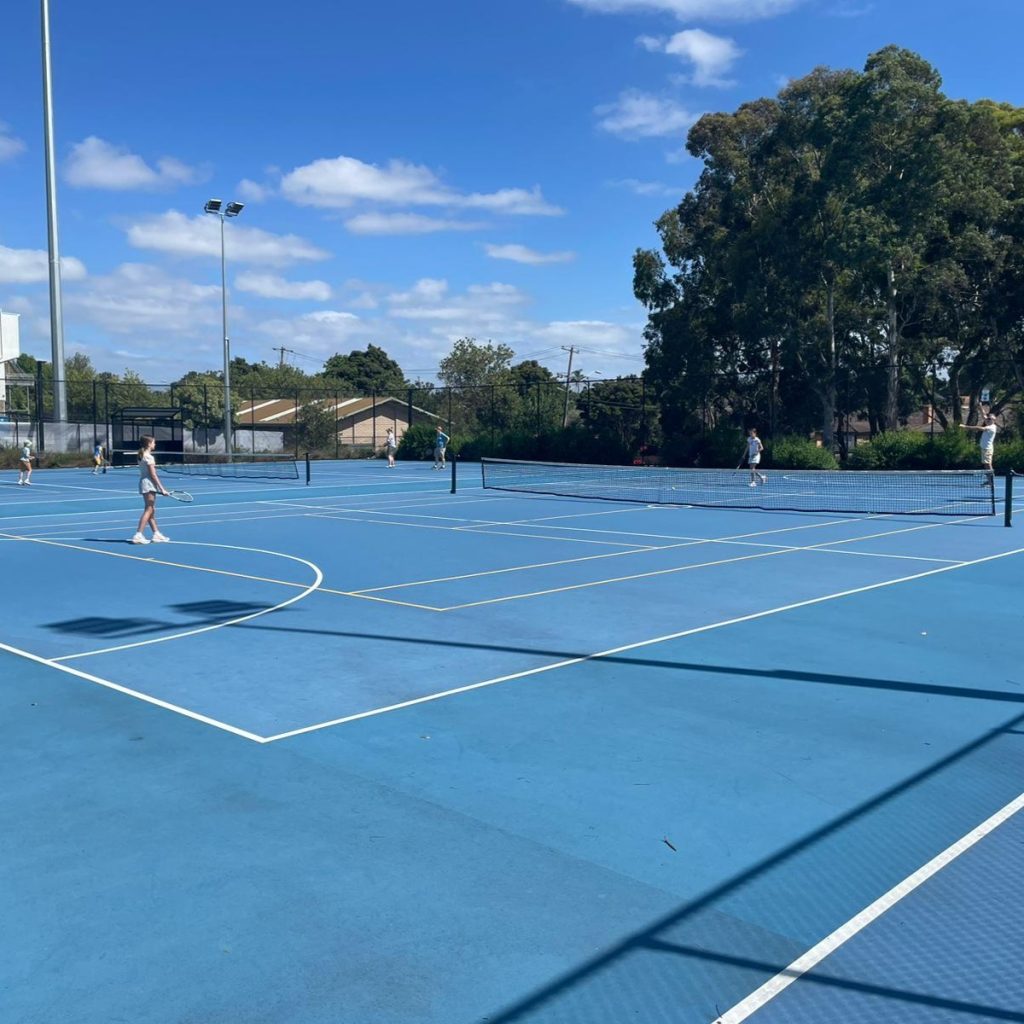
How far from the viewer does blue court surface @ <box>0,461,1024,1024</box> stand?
3.75 metres

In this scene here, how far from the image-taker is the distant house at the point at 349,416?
194 ft

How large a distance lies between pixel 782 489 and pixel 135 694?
2472 cm

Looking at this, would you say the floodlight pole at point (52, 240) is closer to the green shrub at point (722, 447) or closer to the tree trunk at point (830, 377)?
the green shrub at point (722, 447)

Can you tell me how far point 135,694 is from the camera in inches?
296

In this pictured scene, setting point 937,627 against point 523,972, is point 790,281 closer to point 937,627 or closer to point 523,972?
point 937,627

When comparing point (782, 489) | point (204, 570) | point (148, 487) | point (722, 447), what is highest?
point (722, 447)

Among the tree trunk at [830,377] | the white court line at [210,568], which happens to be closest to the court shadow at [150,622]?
the white court line at [210,568]

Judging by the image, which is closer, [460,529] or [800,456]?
[460,529]

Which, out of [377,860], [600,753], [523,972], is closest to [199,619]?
[600,753]

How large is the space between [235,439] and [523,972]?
2250 inches

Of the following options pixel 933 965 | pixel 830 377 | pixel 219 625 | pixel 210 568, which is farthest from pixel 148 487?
pixel 830 377

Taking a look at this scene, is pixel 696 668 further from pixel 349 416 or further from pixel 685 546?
pixel 349 416

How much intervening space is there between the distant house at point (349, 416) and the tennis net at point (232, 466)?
29.3 feet

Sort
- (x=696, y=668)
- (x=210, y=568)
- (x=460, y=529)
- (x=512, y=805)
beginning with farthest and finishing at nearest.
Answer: (x=460, y=529), (x=210, y=568), (x=696, y=668), (x=512, y=805)
